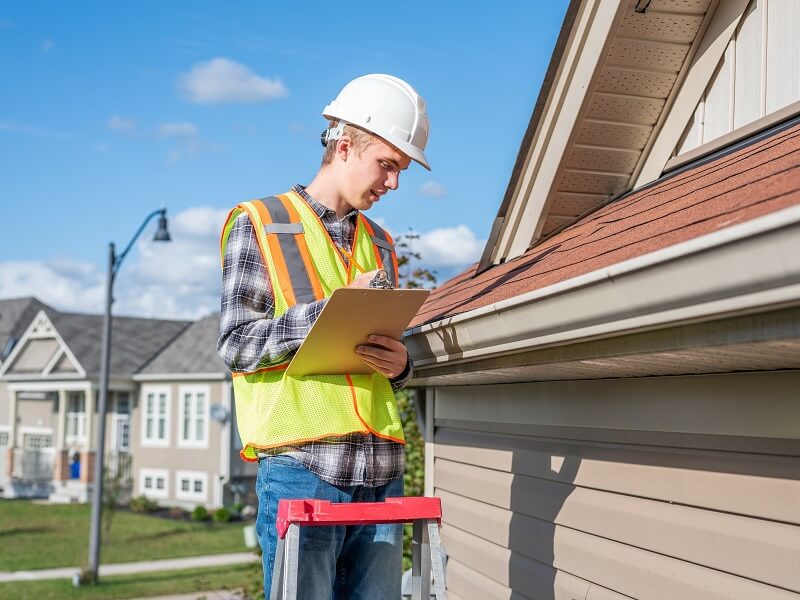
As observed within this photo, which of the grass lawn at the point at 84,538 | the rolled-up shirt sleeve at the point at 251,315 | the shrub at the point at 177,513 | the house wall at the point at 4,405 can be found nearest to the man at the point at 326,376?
the rolled-up shirt sleeve at the point at 251,315

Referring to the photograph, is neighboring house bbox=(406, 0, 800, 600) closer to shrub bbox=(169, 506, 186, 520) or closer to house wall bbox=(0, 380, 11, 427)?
shrub bbox=(169, 506, 186, 520)

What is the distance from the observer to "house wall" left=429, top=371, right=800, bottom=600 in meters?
2.53

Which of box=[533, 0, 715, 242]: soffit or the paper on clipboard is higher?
box=[533, 0, 715, 242]: soffit

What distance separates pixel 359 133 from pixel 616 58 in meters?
1.61

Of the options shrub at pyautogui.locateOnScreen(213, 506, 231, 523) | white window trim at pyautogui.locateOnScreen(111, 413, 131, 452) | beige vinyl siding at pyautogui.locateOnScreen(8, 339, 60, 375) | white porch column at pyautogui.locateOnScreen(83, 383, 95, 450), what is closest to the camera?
shrub at pyautogui.locateOnScreen(213, 506, 231, 523)

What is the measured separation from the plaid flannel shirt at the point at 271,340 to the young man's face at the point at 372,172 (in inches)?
14.1

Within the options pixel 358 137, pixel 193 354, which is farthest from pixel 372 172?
pixel 193 354

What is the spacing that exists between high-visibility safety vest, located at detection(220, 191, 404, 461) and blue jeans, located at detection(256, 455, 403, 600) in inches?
4.6

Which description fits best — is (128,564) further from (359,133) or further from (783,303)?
(783,303)

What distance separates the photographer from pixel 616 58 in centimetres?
422

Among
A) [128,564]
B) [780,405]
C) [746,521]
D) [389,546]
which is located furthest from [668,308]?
[128,564]

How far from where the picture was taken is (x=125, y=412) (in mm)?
32625

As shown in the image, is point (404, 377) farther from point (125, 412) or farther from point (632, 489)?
point (125, 412)

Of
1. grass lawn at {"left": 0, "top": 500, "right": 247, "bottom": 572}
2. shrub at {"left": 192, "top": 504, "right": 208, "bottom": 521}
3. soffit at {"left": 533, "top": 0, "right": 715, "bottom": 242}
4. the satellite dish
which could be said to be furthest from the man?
the satellite dish
